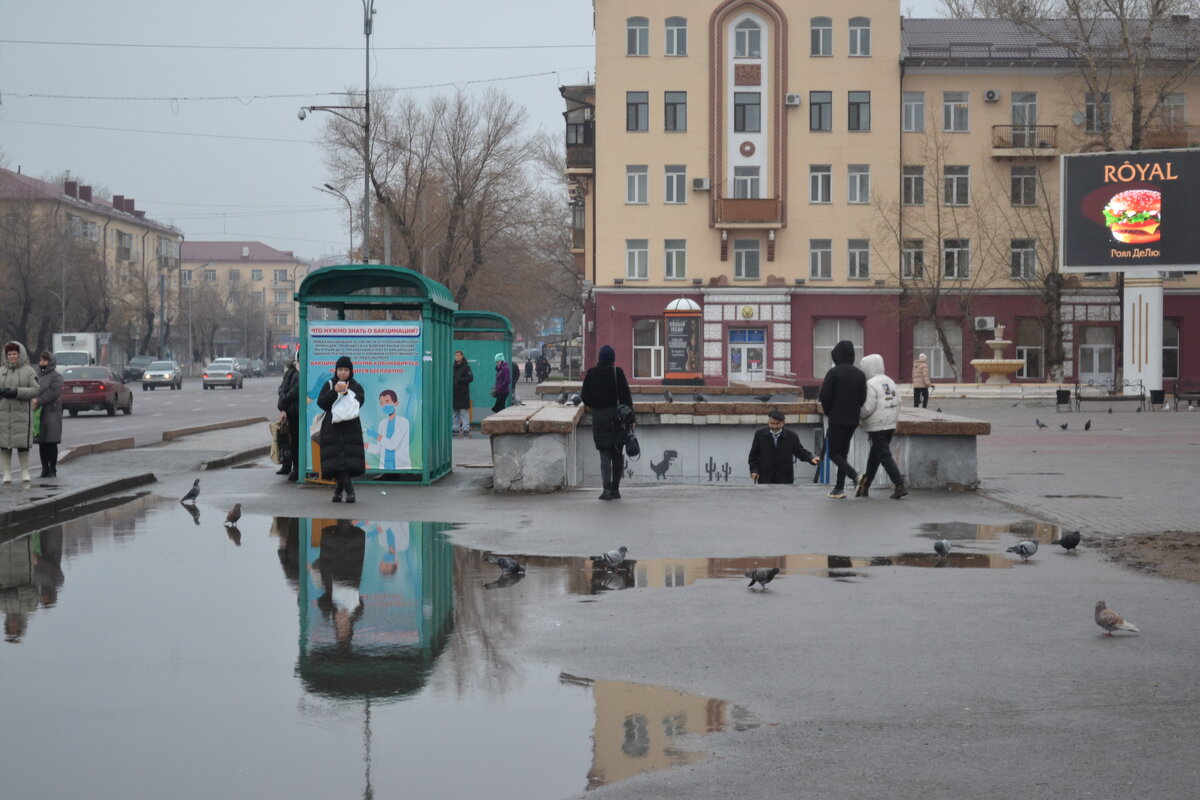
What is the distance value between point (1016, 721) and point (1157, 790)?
99cm

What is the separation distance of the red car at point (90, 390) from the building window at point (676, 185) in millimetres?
24088

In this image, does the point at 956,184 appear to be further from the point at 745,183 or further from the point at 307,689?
the point at 307,689

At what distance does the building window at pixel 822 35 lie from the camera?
55969 millimetres

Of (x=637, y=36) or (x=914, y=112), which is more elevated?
(x=637, y=36)

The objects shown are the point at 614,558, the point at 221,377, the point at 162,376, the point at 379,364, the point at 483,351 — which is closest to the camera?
the point at 614,558

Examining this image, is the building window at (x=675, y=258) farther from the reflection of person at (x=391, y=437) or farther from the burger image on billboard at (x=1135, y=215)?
the reflection of person at (x=391, y=437)

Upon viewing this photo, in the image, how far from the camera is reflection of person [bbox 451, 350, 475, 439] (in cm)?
2881

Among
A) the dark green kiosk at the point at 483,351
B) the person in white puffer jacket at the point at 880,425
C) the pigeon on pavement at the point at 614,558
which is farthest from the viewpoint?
the dark green kiosk at the point at 483,351

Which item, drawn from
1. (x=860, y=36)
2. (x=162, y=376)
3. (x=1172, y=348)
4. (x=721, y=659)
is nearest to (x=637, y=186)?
(x=860, y=36)

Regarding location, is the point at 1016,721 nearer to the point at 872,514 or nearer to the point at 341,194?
the point at 872,514

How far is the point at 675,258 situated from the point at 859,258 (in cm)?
747

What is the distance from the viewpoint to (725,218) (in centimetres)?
5556

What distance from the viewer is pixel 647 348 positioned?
185 feet

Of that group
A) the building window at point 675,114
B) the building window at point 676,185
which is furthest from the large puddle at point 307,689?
the building window at point 675,114
